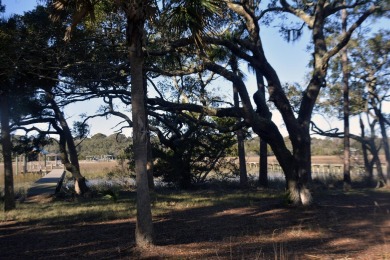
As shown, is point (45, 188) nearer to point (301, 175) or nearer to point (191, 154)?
point (191, 154)

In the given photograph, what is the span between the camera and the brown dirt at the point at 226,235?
7.68 meters

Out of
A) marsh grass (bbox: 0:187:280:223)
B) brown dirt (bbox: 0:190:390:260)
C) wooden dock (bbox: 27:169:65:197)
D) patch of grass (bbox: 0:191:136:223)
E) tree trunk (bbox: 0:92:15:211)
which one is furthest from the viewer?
wooden dock (bbox: 27:169:65:197)

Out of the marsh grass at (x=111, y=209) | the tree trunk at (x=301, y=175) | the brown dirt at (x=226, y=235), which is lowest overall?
the brown dirt at (x=226, y=235)

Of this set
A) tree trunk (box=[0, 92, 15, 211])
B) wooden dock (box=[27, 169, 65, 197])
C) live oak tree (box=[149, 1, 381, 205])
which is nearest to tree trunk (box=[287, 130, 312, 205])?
live oak tree (box=[149, 1, 381, 205])

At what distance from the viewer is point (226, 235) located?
31.0 feet

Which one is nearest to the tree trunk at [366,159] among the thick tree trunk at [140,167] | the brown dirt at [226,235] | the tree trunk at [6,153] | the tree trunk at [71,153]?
the brown dirt at [226,235]

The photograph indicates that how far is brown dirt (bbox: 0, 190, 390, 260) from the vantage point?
7.68 metres

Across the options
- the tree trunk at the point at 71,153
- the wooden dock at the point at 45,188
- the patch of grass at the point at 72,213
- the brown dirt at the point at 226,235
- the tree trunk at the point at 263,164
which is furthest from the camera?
the wooden dock at the point at 45,188

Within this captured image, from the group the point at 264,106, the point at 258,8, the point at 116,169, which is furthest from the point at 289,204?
the point at 116,169

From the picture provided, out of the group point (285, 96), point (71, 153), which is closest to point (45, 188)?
point (71, 153)

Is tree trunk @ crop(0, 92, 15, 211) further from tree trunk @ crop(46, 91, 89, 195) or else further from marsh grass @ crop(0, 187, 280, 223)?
tree trunk @ crop(46, 91, 89, 195)

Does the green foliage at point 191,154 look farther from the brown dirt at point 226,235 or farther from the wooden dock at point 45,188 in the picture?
the brown dirt at point 226,235

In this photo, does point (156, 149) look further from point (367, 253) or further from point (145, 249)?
point (367, 253)

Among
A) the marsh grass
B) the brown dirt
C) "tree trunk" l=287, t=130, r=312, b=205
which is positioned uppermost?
"tree trunk" l=287, t=130, r=312, b=205
